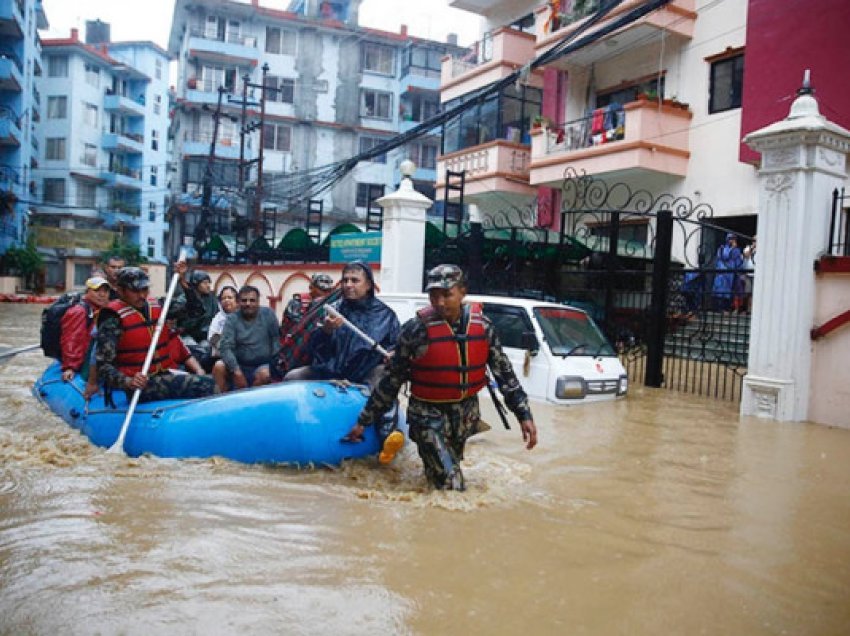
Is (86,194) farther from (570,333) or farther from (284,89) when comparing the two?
(570,333)

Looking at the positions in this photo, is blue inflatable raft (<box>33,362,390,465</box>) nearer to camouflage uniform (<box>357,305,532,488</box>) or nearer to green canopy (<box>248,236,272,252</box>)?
Answer: camouflage uniform (<box>357,305,532,488</box>)

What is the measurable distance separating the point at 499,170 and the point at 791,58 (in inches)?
309

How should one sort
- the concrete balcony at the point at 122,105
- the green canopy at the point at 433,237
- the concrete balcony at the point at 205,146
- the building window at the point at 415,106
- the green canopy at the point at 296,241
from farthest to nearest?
the concrete balcony at the point at 122,105
the building window at the point at 415,106
the concrete balcony at the point at 205,146
the green canopy at the point at 296,241
the green canopy at the point at 433,237

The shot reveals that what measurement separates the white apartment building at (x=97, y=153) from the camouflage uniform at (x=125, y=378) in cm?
4408

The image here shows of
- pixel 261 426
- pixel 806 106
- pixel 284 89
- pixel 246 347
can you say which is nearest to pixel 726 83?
pixel 806 106

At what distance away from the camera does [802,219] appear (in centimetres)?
820

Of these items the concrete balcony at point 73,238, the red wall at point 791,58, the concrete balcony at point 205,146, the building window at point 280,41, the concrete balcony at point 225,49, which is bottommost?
the concrete balcony at point 73,238

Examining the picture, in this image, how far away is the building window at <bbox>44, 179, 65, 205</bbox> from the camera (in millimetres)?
47781

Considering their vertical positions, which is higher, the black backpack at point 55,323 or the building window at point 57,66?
the building window at point 57,66

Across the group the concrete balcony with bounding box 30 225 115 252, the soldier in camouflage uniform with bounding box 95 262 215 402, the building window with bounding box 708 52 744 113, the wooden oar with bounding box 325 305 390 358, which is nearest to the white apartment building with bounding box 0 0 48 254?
the concrete balcony with bounding box 30 225 115 252

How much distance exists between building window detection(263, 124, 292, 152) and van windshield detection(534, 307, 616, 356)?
34.1m

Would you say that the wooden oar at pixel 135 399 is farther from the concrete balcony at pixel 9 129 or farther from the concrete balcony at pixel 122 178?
the concrete balcony at pixel 122 178

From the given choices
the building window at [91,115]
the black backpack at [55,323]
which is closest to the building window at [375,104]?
the building window at [91,115]

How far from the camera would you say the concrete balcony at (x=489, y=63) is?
20.9 meters
